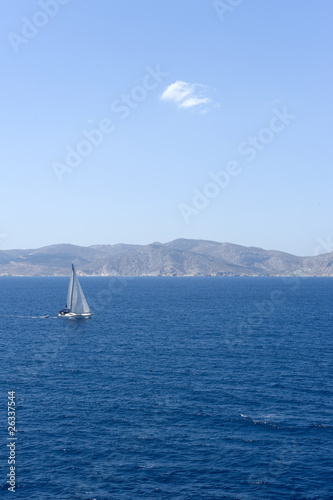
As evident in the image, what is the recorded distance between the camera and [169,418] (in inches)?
2559

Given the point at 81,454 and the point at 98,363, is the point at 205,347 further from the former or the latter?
the point at 81,454

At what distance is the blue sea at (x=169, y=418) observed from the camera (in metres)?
48.7

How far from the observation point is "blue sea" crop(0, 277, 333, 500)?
48688mm

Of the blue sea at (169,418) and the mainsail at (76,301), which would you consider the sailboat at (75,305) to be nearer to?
the mainsail at (76,301)

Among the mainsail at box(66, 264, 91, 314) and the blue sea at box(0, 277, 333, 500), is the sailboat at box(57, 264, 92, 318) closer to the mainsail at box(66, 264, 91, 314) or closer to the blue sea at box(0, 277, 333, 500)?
the mainsail at box(66, 264, 91, 314)

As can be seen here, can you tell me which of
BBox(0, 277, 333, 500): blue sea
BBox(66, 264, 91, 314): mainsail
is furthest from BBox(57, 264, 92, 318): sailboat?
BBox(0, 277, 333, 500): blue sea

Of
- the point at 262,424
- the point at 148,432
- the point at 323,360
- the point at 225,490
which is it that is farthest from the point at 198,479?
the point at 323,360

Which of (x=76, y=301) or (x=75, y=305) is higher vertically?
(x=76, y=301)

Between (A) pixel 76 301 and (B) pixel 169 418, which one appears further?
(A) pixel 76 301

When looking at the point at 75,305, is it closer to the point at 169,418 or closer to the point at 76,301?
the point at 76,301

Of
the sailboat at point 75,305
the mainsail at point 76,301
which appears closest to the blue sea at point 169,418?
the sailboat at point 75,305

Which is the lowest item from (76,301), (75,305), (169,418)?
(169,418)

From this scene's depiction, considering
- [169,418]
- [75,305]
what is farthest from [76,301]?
[169,418]

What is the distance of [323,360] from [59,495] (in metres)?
70.9
